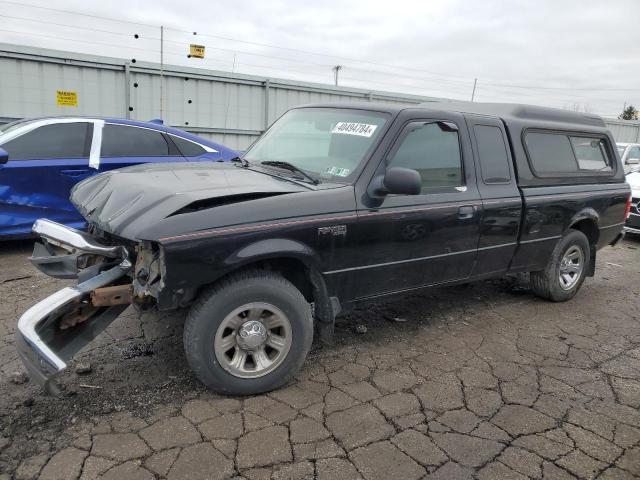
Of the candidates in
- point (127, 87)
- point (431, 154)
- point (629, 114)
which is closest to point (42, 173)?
point (431, 154)

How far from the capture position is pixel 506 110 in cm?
475

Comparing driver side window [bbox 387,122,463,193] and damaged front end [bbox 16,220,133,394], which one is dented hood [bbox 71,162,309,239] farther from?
driver side window [bbox 387,122,463,193]

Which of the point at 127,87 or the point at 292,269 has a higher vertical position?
the point at 127,87

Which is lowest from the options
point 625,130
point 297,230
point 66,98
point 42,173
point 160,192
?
point 42,173

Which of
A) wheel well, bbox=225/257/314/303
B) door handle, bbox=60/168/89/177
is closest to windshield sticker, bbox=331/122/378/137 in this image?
wheel well, bbox=225/257/314/303

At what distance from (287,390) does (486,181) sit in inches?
93.1

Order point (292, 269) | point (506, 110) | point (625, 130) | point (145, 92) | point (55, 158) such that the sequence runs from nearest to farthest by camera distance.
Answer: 1. point (292, 269)
2. point (506, 110)
3. point (55, 158)
4. point (145, 92)
5. point (625, 130)

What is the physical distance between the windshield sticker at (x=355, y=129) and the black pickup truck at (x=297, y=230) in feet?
0.04

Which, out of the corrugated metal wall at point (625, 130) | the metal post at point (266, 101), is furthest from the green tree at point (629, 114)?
the metal post at point (266, 101)

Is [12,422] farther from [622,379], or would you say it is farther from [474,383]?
[622,379]

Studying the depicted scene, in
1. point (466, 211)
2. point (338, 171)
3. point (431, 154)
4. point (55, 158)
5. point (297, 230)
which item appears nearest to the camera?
point (297, 230)

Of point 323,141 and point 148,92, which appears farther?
point 148,92

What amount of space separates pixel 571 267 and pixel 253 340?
3.86 metres

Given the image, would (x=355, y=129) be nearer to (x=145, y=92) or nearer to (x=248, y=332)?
(x=248, y=332)
